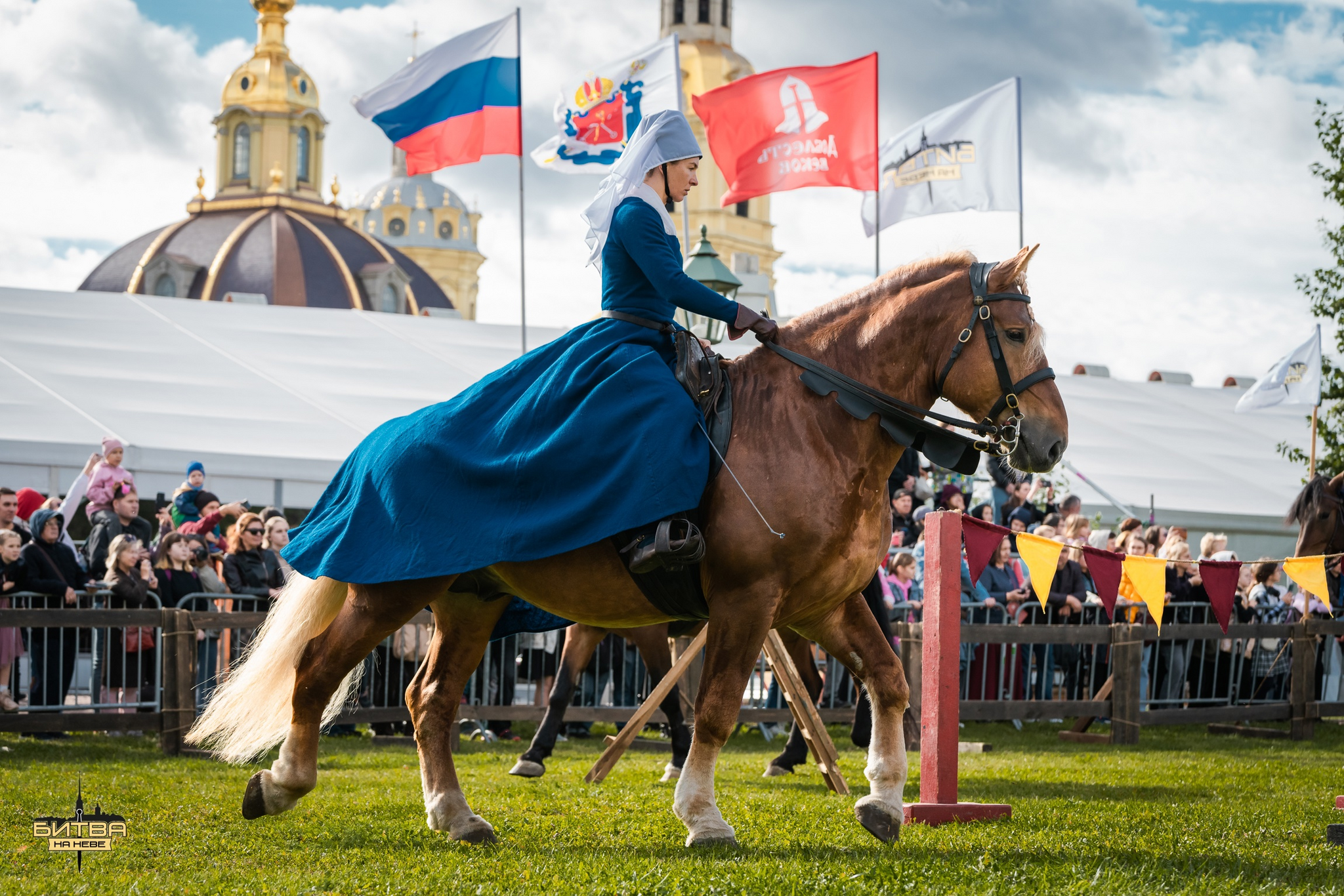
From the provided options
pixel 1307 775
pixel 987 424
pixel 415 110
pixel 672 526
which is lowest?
pixel 1307 775

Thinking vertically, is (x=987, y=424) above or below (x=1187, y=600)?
above

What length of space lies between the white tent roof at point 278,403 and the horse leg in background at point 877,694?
38.9 feet

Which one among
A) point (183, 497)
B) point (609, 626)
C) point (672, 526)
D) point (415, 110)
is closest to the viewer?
point (672, 526)

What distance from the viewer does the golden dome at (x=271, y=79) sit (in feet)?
299

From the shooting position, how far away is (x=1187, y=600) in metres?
14.3

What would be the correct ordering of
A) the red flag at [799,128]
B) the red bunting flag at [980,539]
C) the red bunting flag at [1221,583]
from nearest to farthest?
the red bunting flag at [980,539]
the red bunting flag at [1221,583]
the red flag at [799,128]

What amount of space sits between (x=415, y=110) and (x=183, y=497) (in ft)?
18.0

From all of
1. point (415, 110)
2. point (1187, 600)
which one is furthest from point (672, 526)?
point (415, 110)

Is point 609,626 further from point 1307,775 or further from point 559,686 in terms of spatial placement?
point 1307,775

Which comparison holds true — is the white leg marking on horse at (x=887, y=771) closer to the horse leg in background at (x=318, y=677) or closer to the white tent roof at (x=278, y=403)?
the horse leg in background at (x=318, y=677)

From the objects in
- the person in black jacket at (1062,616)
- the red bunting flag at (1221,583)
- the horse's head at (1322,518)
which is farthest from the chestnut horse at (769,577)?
the person in black jacket at (1062,616)

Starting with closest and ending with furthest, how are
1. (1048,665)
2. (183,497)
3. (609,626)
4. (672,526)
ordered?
(672,526)
(609,626)
(1048,665)
(183,497)

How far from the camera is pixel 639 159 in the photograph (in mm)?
5703

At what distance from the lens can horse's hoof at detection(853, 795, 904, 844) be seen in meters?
5.51
